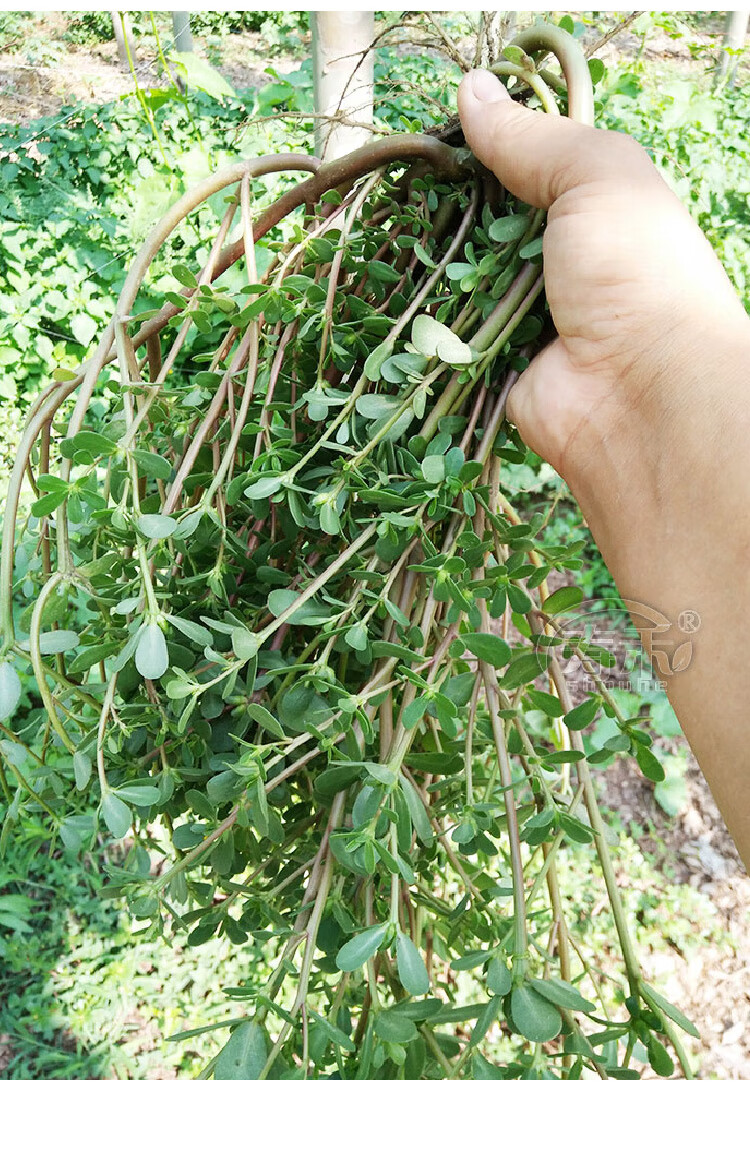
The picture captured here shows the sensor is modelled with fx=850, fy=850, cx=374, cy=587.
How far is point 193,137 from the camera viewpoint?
6.82 ft

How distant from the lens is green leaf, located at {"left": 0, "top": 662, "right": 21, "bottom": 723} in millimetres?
511

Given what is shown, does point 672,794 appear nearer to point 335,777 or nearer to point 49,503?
point 335,777

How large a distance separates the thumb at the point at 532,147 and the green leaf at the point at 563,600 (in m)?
0.28

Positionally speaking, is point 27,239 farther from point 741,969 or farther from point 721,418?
point 741,969

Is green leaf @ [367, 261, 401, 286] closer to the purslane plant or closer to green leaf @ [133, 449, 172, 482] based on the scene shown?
the purslane plant

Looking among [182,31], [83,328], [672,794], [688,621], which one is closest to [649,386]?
[688,621]

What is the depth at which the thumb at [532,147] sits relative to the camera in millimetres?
588

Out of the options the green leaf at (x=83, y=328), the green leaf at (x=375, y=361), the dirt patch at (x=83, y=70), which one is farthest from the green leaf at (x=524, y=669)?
the dirt patch at (x=83, y=70)

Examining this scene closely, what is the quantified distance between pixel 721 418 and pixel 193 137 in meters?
1.92

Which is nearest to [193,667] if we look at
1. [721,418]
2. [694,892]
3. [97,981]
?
[721,418]

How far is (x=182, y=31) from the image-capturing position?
7.74ft

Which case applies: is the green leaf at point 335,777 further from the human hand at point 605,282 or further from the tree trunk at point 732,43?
the tree trunk at point 732,43

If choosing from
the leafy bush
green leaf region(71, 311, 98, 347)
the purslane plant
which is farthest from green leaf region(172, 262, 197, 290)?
the leafy bush

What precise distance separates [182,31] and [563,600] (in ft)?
8.08
